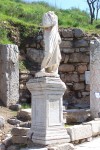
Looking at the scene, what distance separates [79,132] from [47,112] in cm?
135

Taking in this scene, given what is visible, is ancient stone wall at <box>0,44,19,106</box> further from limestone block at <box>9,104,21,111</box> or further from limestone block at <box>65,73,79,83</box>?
limestone block at <box>65,73,79,83</box>

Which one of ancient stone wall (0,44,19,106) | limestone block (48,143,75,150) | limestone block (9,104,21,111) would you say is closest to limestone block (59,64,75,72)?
ancient stone wall (0,44,19,106)

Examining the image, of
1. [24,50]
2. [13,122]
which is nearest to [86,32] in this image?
[24,50]

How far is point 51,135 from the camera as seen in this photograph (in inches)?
304

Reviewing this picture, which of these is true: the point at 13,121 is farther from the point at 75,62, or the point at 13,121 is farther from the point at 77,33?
the point at 77,33

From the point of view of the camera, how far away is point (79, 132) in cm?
872

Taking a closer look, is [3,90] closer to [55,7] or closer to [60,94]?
[60,94]

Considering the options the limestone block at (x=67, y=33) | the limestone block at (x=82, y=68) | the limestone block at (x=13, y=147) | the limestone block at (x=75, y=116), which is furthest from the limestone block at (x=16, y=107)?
the limestone block at (x=13, y=147)

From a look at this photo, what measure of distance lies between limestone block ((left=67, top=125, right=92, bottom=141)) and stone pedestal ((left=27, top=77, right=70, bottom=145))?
1.02 feet

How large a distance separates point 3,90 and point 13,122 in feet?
8.80

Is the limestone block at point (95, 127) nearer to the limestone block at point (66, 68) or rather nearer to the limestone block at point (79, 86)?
the limestone block at point (79, 86)

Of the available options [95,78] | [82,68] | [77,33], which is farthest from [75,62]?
[95,78]

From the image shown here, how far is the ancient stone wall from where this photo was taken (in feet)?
47.8

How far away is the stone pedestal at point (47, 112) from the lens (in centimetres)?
774
